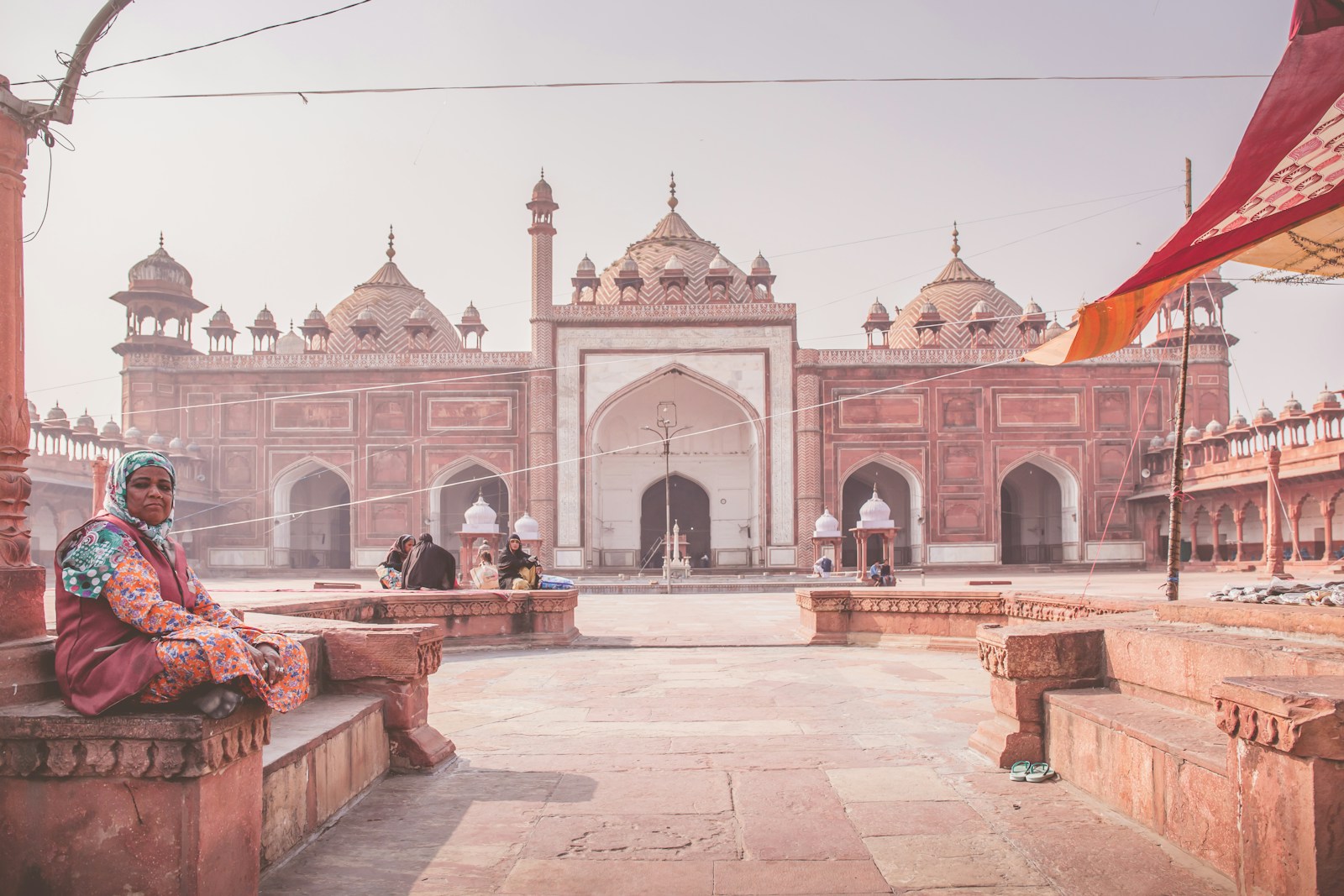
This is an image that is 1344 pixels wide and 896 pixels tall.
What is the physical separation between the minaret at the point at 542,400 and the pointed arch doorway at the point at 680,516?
2826 mm

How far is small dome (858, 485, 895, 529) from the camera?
599 inches

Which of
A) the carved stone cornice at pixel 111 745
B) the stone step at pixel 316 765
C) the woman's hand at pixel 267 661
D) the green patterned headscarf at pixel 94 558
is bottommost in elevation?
the stone step at pixel 316 765

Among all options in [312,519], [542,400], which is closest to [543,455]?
[542,400]

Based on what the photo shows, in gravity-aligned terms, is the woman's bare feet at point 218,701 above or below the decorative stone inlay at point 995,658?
above

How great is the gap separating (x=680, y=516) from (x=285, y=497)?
8451 mm

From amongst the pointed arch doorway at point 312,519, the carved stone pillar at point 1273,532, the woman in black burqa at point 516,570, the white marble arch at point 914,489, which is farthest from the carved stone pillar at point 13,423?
the pointed arch doorway at point 312,519

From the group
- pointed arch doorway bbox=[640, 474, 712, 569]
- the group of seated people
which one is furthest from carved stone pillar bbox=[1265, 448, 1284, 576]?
pointed arch doorway bbox=[640, 474, 712, 569]

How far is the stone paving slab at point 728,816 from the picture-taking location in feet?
6.95

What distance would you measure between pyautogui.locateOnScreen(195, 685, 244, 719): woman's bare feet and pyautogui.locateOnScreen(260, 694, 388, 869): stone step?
0.36 m

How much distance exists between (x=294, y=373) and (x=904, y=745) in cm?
2066

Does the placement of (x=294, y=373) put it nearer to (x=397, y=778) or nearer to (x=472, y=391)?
(x=472, y=391)

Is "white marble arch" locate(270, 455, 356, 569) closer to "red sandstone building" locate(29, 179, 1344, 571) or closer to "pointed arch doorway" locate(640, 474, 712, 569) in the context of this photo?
"red sandstone building" locate(29, 179, 1344, 571)

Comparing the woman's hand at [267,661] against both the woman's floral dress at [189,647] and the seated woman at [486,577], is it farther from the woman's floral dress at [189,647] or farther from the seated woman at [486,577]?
the seated woman at [486,577]

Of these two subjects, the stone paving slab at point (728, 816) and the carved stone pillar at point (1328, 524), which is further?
the carved stone pillar at point (1328, 524)
